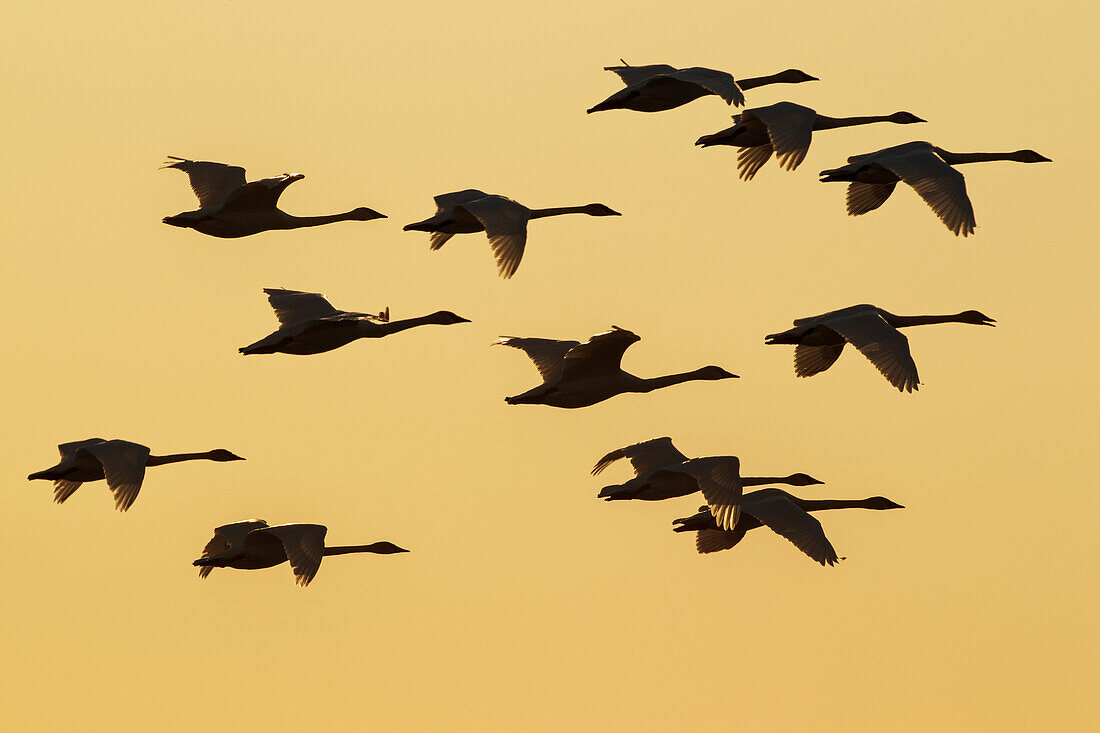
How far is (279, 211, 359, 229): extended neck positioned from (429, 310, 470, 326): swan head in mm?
3887

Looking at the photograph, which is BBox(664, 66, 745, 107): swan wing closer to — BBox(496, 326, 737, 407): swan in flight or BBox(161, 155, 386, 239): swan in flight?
BBox(496, 326, 737, 407): swan in flight

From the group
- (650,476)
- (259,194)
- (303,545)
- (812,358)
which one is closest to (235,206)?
(259,194)

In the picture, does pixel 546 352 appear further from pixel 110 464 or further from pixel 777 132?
pixel 110 464

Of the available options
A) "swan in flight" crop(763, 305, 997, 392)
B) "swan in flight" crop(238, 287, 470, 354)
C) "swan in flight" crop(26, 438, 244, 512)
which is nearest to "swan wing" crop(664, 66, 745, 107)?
"swan in flight" crop(763, 305, 997, 392)

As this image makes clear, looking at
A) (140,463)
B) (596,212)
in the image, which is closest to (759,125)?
(596,212)

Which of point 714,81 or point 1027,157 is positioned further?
point 1027,157

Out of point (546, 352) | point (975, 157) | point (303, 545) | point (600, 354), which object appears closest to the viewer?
point (303, 545)

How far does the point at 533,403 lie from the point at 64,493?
11827 mm

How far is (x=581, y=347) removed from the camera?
169 feet

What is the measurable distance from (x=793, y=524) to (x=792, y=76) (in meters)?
14.5

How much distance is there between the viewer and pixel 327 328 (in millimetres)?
53219

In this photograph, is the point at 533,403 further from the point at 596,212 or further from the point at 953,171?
the point at 953,171

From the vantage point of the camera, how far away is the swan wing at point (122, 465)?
160 ft

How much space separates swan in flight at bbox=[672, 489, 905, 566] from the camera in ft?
161
